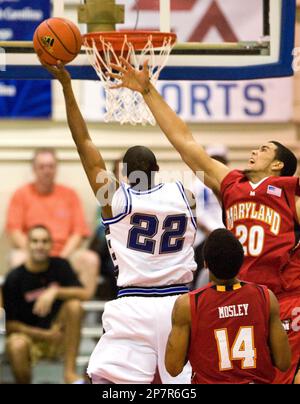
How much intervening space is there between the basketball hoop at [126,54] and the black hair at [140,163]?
2.12 ft

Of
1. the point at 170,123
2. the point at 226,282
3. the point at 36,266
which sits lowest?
the point at 36,266

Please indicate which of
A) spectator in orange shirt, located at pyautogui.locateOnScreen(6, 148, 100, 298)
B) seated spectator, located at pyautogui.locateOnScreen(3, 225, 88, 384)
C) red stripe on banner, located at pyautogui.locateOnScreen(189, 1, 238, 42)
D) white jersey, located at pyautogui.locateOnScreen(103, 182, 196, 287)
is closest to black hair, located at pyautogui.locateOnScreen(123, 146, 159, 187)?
white jersey, located at pyautogui.locateOnScreen(103, 182, 196, 287)

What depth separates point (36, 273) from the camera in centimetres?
940

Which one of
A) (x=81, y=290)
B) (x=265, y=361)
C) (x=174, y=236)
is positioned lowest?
(x=81, y=290)

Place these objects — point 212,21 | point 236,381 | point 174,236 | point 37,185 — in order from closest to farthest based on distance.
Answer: point 236,381 → point 174,236 → point 212,21 → point 37,185

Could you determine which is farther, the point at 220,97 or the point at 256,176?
the point at 220,97

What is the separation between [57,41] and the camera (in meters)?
6.70

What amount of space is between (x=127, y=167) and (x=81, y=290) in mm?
3134

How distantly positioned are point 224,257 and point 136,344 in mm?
894

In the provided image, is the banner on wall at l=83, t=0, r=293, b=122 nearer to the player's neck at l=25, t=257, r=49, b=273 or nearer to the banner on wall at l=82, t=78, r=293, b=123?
the banner on wall at l=82, t=78, r=293, b=123

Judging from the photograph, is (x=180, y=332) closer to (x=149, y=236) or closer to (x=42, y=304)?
(x=149, y=236)

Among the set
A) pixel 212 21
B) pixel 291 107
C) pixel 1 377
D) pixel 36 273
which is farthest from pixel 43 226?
pixel 291 107

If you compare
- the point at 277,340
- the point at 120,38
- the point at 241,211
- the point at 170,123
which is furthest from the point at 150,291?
the point at 120,38
